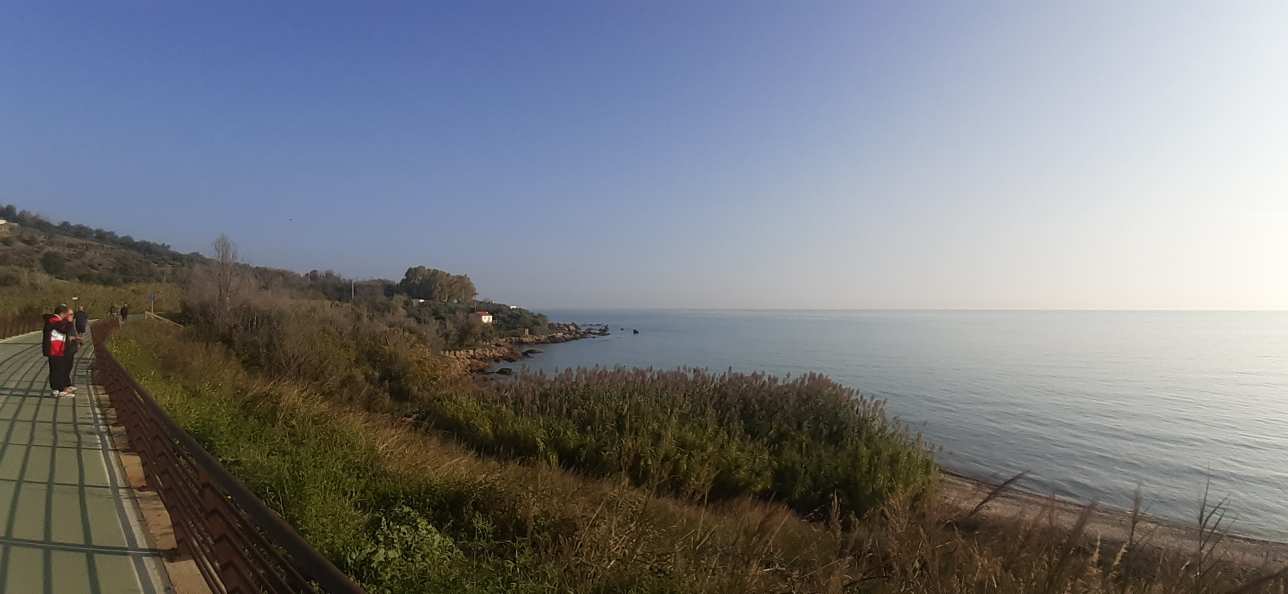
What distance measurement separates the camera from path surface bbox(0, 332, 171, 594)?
3332 mm

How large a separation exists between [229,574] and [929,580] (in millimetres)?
4032

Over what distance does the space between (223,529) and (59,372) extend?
9.90m

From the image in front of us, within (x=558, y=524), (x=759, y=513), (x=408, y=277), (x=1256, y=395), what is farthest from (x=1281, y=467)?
(x=408, y=277)

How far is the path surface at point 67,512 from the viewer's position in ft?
10.9

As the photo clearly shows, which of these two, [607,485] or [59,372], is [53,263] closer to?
[59,372]

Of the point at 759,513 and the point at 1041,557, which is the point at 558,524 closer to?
the point at 759,513

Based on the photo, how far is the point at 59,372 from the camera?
905 cm

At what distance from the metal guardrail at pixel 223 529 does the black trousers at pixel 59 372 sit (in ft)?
22.0

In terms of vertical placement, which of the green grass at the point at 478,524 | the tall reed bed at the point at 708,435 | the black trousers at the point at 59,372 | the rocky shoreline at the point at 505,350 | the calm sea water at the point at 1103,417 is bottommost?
the rocky shoreline at the point at 505,350

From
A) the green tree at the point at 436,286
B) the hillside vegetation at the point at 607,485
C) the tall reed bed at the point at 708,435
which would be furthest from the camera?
the green tree at the point at 436,286

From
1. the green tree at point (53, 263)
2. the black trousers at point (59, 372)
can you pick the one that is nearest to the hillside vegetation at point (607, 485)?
the black trousers at point (59, 372)

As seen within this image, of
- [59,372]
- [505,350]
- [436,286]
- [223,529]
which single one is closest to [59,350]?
[59,372]

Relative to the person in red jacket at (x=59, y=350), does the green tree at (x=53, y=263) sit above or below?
above

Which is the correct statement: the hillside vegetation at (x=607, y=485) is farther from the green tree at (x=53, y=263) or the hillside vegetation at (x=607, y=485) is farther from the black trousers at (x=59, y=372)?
the green tree at (x=53, y=263)
